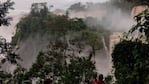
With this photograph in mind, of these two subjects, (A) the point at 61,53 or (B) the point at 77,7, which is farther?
(B) the point at 77,7

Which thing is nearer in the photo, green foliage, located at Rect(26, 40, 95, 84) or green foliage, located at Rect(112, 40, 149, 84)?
green foliage, located at Rect(112, 40, 149, 84)

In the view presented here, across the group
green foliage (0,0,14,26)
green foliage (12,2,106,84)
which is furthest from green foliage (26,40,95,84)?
green foliage (0,0,14,26)

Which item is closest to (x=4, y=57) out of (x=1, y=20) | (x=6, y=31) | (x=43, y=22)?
(x=1, y=20)

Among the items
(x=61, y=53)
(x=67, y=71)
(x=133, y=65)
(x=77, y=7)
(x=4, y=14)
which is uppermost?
(x=4, y=14)

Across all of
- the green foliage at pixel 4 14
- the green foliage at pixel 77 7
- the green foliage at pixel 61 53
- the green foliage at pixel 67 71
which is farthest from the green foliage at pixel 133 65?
the green foliage at pixel 77 7

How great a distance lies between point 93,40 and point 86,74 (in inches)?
874

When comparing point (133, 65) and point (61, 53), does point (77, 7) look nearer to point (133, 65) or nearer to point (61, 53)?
point (61, 53)

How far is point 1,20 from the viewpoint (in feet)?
30.6

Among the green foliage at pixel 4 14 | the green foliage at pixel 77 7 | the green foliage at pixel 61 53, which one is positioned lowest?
the green foliage at pixel 77 7

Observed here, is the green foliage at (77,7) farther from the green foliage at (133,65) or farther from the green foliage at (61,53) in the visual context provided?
the green foliage at (133,65)

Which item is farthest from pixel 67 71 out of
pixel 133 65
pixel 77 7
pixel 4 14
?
pixel 77 7

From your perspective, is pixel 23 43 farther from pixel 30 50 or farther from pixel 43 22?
pixel 43 22

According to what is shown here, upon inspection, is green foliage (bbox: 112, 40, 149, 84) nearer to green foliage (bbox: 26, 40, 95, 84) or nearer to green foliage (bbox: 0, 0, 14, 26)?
green foliage (bbox: 26, 40, 95, 84)

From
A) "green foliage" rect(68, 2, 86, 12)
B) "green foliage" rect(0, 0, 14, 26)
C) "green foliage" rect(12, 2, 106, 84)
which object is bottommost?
"green foliage" rect(68, 2, 86, 12)
